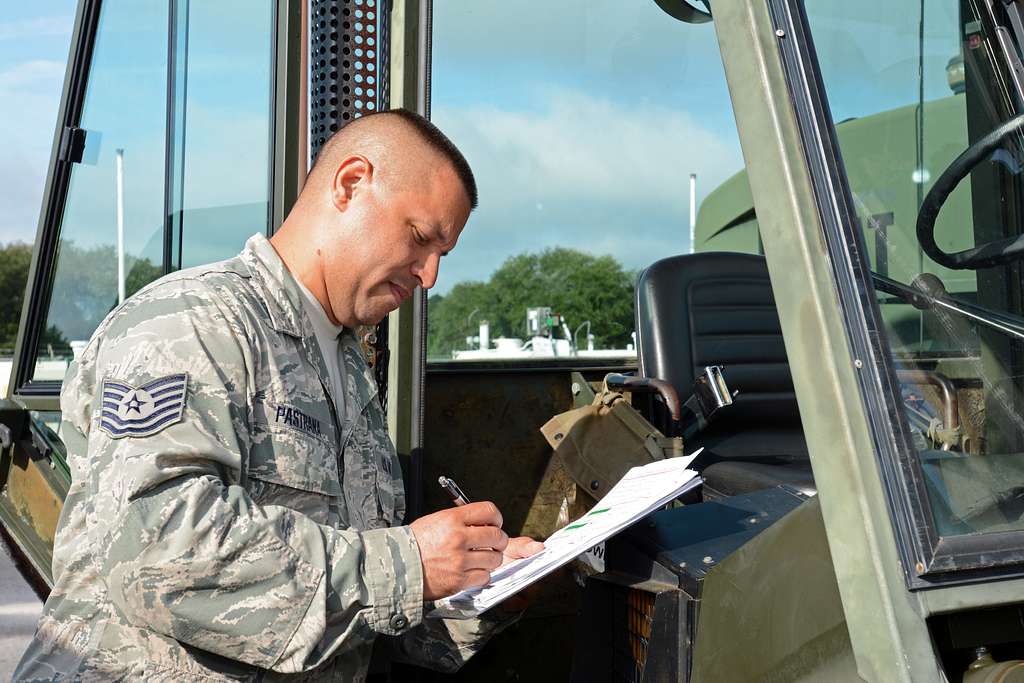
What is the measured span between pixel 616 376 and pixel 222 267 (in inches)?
53.5

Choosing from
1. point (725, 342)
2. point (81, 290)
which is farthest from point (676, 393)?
point (81, 290)

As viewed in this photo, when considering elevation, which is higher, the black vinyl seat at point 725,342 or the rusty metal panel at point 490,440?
the black vinyl seat at point 725,342

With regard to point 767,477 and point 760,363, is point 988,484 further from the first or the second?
point 760,363

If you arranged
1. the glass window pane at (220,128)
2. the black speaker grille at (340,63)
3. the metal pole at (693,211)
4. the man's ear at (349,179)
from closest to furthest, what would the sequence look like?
the man's ear at (349,179) < the black speaker grille at (340,63) < the glass window pane at (220,128) < the metal pole at (693,211)

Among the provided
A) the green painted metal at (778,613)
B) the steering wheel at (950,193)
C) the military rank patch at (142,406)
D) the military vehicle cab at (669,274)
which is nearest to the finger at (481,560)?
the military vehicle cab at (669,274)

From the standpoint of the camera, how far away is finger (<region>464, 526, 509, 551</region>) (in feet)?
4.41

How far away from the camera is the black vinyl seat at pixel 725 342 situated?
3.05m

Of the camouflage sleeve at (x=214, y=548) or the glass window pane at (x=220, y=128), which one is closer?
the camouflage sleeve at (x=214, y=548)

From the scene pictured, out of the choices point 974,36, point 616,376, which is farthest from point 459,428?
point 974,36

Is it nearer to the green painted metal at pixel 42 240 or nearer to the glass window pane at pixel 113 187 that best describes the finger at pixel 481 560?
the glass window pane at pixel 113 187

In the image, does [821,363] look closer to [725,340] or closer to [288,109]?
[288,109]

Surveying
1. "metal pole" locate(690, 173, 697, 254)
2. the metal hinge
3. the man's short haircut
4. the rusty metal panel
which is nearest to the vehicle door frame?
the man's short haircut

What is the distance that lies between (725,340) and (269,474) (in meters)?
1.99

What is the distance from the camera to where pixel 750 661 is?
45.4 inches
